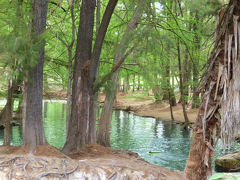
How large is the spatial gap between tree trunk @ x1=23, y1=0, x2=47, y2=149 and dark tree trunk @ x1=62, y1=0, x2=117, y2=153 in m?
0.85

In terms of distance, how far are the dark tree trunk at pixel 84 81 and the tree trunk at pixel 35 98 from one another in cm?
85

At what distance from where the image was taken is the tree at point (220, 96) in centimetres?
465

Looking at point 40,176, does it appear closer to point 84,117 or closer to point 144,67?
point 84,117

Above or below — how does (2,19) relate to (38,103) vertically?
above

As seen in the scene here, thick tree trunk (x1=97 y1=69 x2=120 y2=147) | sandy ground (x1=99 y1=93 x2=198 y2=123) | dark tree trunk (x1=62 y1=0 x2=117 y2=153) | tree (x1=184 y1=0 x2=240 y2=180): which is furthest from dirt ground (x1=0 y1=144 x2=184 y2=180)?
sandy ground (x1=99 y1=93 x2=198 y2=123)

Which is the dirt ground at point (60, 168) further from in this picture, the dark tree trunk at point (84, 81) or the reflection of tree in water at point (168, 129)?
the reflection of tree in water at point (168, 129)

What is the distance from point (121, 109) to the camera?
30.5 m

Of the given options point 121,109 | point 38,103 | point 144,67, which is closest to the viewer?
point 38,103

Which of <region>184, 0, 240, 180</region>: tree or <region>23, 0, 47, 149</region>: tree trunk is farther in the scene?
<region>23, 0, 47, 149</region>: tree trunk

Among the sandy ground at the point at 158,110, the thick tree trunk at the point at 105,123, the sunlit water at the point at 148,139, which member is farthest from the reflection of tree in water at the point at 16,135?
the sandy ground at the point at 158,110

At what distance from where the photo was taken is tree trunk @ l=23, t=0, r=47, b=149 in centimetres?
610

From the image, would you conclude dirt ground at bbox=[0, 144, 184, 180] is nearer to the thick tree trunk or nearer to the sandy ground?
the thick tree trunk

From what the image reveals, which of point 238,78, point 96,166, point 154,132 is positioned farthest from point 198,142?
point 154,132

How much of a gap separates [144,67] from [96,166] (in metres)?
4.82
